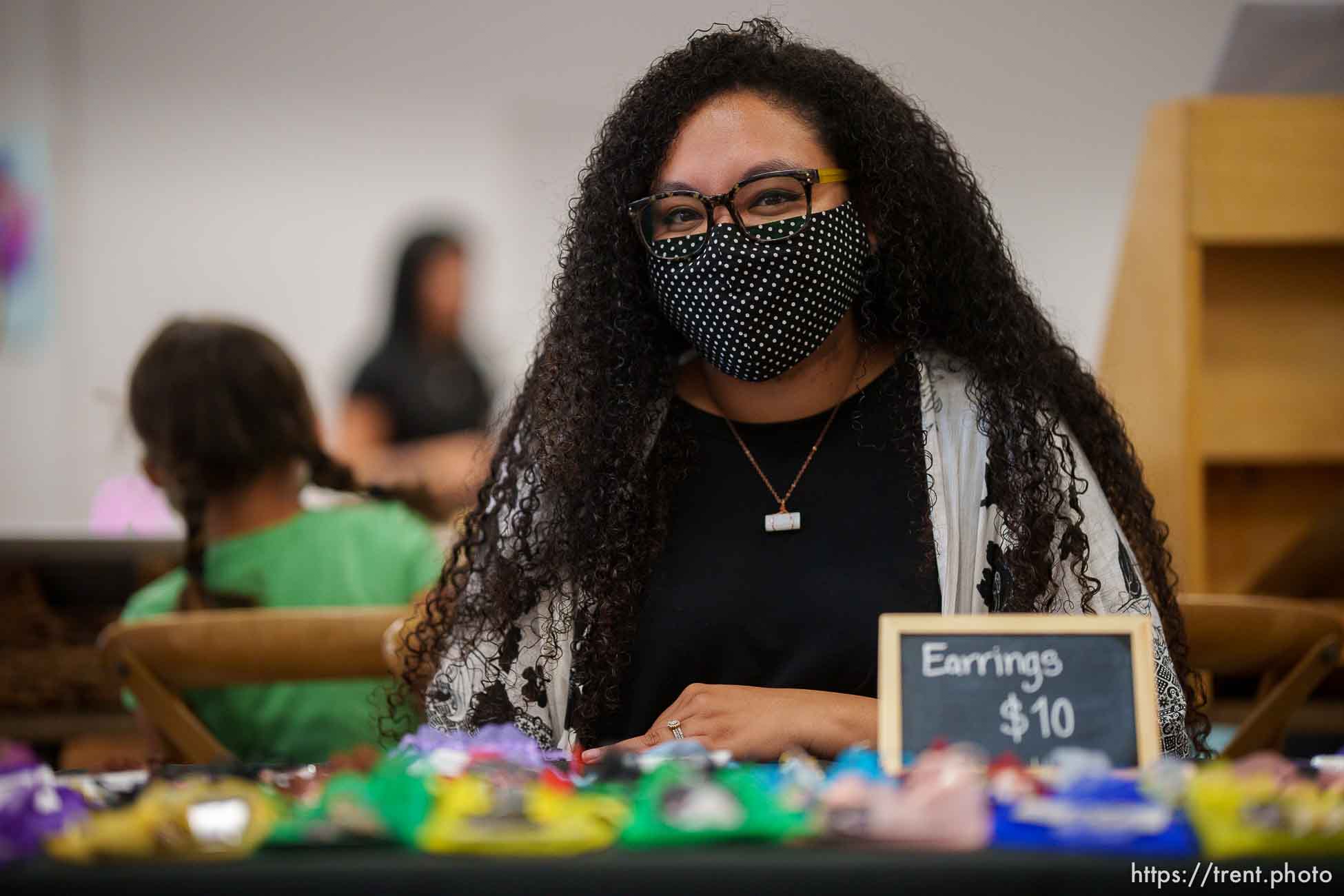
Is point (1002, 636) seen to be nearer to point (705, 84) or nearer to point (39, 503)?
point (705, 84)

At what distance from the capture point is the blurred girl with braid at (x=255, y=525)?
218 centimetres

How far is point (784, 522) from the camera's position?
1510 millimetres

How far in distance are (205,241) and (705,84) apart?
4222 millimetres

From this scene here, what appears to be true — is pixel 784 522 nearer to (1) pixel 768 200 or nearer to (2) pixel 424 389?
(1) pixel 768 200

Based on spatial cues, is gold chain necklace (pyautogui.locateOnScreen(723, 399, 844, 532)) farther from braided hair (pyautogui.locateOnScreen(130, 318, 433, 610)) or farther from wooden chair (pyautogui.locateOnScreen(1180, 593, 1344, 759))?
braided hair (pyautogui.locateOnScreen(130, 318, 433, 610))

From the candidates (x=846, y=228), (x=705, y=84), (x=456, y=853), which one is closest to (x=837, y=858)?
(x=456, y=853)

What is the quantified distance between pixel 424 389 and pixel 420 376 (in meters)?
0.06

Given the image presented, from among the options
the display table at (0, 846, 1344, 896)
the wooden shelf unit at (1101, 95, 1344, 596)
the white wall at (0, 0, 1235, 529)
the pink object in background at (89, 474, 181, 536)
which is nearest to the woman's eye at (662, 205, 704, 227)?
the display table at (0, 846, 1344, 896)

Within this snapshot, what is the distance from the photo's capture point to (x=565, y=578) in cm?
156

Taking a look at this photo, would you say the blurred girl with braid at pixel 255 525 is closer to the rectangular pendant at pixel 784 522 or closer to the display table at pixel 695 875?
the rectangular pendant at pixel 784 522

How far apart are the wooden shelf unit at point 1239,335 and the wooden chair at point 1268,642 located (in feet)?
1.37

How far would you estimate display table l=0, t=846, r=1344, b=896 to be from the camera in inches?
28.2

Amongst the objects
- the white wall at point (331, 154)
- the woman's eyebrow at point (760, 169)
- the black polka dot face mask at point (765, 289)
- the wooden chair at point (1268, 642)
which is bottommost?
the wooden chair at point (1268, 642)

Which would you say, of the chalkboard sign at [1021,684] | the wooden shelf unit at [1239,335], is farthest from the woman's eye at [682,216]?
the wooden shelf unit at [1239,335]
